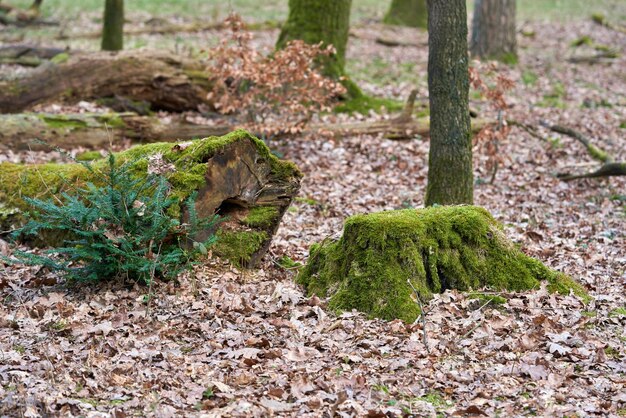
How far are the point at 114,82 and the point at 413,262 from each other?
867 centimetres

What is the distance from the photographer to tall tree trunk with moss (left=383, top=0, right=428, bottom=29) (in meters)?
24.8

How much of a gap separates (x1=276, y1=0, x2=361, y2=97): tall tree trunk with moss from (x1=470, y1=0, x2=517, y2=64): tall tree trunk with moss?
6717 mm

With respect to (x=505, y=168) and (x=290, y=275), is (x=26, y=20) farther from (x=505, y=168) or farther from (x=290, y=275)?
(x=290, y=275)

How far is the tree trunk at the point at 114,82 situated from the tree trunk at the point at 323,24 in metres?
2.28

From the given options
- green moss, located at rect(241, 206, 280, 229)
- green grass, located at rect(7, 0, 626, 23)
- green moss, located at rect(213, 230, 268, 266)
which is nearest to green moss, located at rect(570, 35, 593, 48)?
green grass, located at rect(7, 0, 626, 23)

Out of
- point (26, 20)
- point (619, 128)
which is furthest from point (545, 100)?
point (26, 20)

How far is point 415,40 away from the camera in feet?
74.9

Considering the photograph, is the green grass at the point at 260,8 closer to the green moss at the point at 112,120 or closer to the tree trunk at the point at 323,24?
the tree trunk at the point at 323,24

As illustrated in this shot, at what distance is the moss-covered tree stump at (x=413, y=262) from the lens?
6.25 meters

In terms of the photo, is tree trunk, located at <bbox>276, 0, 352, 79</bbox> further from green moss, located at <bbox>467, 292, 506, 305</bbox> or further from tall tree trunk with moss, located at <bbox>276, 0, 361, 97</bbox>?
green moss, located at <bbox>467, 292, 506, 305</bbox>

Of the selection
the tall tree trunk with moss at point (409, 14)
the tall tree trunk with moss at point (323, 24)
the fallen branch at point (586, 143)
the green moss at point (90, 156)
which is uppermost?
the tall tree trunk with moss at point (409, 14)

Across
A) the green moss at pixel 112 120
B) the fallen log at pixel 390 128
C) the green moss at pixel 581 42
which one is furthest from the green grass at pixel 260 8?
the green moss at pixel 112 120

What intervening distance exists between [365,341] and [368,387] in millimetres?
720

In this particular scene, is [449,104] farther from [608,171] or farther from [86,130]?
[86,130]
